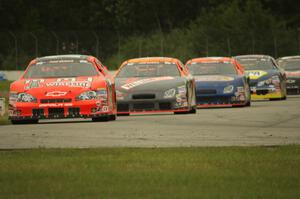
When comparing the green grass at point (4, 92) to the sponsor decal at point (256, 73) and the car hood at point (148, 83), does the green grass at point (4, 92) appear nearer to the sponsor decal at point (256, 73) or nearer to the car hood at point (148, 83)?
the car hood at point (148, 83)

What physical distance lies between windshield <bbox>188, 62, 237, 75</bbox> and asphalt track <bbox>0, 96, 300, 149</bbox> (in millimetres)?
6444

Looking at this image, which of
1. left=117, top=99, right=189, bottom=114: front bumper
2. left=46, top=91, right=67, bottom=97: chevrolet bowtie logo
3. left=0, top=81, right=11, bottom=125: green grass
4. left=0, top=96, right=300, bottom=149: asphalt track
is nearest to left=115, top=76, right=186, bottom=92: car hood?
left=117, top=99, right=189, bottom=114: front bumper

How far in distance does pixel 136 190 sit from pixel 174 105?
13.3 meters

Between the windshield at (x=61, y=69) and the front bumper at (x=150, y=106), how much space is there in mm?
2268

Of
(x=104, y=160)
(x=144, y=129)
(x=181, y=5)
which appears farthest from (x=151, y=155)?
(x=181, y=5)

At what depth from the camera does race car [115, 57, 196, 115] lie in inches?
910

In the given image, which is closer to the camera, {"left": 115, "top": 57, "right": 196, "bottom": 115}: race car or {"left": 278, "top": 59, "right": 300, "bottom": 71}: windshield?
{"left": 115, "top": 57, "right": 196, "bottom": 115}: race car

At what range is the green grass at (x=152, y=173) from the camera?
977 centimetres

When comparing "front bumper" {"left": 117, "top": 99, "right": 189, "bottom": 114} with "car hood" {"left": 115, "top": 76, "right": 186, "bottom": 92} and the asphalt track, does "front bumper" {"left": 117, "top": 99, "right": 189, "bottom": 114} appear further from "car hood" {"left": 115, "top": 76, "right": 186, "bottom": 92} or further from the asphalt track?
the asphalt track

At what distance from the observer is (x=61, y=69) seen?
21266mm

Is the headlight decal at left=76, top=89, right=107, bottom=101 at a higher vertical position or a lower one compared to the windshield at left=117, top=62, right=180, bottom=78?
lower

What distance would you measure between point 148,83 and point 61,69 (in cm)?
281

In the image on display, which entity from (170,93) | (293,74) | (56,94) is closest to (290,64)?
(293,74)

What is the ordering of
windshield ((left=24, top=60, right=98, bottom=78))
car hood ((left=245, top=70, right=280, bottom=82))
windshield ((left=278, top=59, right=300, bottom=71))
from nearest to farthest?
windshield ((left=24, top=60, right=98, bottom=78)) < car hood ((left=245, top=70, right=280, bottom=82)) < windshield ((left=278, top=59, right=300, bottom=71))
